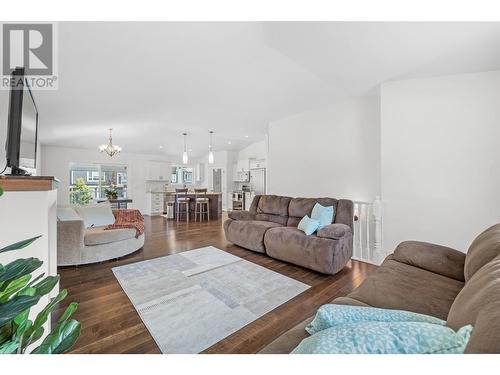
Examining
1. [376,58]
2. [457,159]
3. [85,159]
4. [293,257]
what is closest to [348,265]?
[293,257]

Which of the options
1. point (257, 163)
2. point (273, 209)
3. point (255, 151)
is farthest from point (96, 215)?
point (255, 151)

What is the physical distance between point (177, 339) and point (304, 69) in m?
3.17

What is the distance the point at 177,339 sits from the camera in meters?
1.55

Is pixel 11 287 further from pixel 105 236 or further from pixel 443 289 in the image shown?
pixel 105 236

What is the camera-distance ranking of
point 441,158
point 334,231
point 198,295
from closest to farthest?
point 198,295 < point 441,158 < point 334,231

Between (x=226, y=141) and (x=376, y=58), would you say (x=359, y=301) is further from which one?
(x=226, y=141)

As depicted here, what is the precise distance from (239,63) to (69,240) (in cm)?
323

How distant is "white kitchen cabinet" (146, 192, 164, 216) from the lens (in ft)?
26.2

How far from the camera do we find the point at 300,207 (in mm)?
3611

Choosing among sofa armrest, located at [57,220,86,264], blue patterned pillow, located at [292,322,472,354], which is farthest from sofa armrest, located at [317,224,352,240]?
sofa armrest, located at [57,220,86,264]

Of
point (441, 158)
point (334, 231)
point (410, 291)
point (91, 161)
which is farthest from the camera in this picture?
point (91, 161)

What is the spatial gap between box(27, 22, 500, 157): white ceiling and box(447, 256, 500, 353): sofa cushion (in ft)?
6.82

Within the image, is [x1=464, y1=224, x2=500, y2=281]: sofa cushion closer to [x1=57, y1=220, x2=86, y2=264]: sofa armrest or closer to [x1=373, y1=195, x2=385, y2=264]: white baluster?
[x1=373, y1=195, x2=385, y2=264]: white baluster
